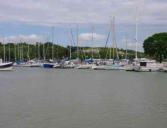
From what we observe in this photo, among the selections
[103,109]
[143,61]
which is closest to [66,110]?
[103,109]

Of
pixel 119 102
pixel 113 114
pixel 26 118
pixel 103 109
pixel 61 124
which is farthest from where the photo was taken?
pixel 119 102

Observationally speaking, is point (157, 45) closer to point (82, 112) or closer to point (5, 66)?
point (5, 66)

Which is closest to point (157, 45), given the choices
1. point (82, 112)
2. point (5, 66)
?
point (5, 66)

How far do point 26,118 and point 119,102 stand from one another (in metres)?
10.1

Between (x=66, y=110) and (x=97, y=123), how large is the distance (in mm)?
4770

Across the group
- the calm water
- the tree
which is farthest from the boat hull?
the calm water

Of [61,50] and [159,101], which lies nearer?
[159,101]

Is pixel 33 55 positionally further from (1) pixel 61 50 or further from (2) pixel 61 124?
(2) pixel 61 124

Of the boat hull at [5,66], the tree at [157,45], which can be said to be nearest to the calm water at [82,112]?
the boat hull at [5,66]

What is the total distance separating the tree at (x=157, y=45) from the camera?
120m

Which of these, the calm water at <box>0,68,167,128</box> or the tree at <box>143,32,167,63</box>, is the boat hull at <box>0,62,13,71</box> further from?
the calm water at <box>0,68,167,128</box>

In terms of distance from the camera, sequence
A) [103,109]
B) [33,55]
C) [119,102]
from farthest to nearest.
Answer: [33,55] < [119,102] < [103,109]

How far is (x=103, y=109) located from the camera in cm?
2686

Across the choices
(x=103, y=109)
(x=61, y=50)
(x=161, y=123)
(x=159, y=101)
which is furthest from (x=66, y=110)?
(x=61, y=50)
